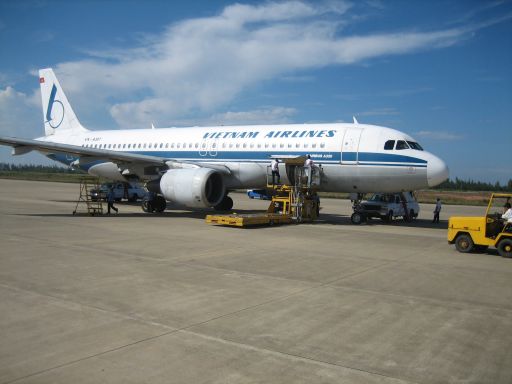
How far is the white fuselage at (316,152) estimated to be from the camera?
17391mm

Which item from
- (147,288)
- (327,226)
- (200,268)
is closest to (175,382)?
(147,288)

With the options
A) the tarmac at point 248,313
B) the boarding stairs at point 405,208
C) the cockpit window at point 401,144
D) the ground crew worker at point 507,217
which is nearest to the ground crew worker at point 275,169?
the cockpit window at point 401,144

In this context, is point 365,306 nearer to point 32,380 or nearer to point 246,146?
point 32,380

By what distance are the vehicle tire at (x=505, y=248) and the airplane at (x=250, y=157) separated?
518 cm

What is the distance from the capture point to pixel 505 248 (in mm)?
12039

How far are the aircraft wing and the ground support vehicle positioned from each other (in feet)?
9.21

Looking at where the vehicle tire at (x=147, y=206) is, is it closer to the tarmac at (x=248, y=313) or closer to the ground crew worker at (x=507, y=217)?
the tarmac at (x=248, y=313)

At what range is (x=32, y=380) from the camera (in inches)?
174

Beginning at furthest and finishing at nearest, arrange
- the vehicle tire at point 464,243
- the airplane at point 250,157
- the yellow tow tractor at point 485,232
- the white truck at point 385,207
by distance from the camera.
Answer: the white truck at point 385,207 → the airplane at point 250,157 → the vehicle tire at point 464,243 → the yellow tow tractor at point 485,232

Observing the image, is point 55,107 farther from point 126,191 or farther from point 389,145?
point 389,145

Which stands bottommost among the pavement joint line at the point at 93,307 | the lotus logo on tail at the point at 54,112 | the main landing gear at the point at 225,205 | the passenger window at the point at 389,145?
the pavement joint line at the point at 93,307

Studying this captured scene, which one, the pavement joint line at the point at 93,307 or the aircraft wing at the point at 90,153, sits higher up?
the aircraft wing at the point at 90,153

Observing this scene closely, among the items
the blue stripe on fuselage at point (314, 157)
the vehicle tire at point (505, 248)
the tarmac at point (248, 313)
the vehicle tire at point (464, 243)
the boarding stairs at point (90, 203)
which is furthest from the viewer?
the boarding stairs at point (90, 203)

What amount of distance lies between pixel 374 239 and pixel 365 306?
7.90 meters
